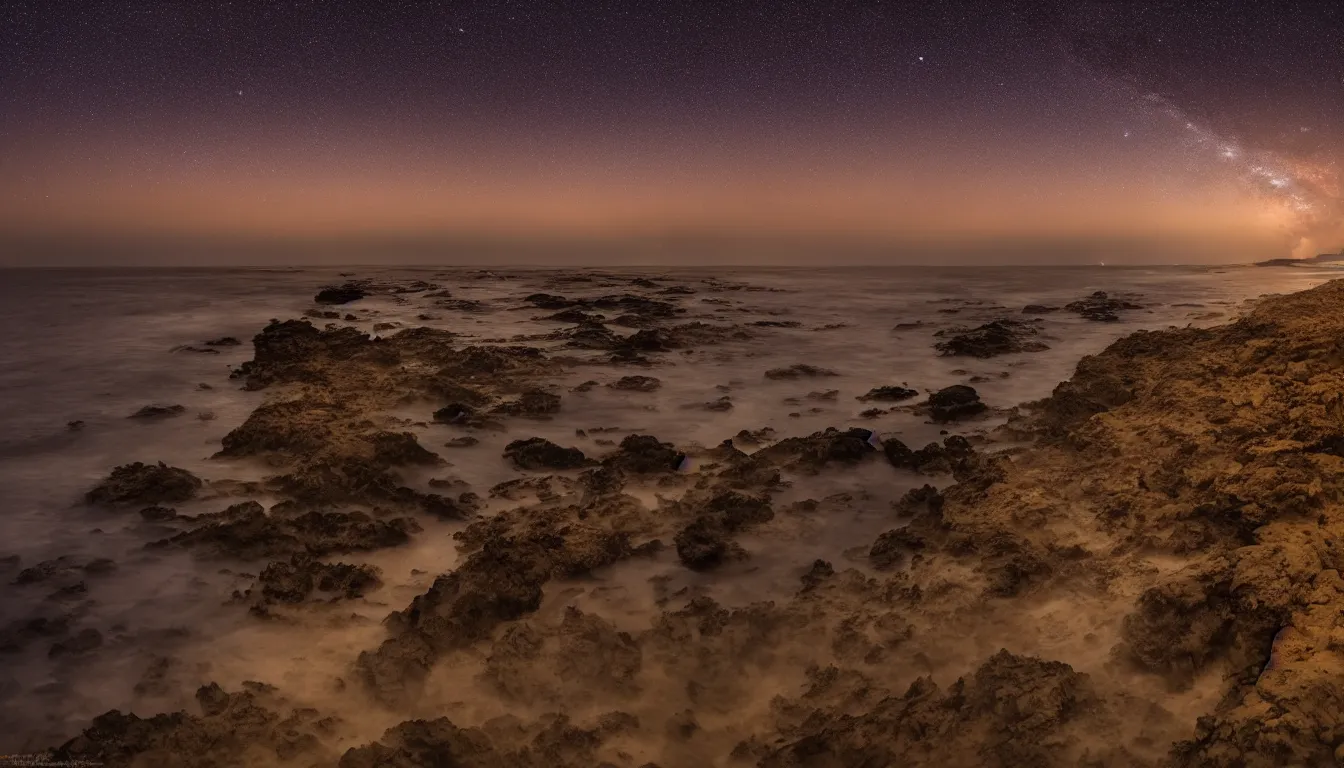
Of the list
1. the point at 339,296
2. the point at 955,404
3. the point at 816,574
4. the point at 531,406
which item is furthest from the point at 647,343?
the point at 339,296

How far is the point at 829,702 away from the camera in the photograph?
9.77 ft

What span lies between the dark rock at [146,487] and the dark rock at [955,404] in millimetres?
5299

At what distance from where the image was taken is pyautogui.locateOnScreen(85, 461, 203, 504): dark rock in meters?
4.90

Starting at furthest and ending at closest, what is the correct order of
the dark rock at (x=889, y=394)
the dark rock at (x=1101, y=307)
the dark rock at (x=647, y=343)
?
the dark rock at (x=1101, y=307) < the dark rock at (x=647, y=343) < the dark rock at (x=889, y=394)

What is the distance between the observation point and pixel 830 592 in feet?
12.4

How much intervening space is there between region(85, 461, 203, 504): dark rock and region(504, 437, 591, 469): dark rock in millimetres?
1936

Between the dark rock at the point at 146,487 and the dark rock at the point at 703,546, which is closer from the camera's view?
the dark rock at the point at 703,546

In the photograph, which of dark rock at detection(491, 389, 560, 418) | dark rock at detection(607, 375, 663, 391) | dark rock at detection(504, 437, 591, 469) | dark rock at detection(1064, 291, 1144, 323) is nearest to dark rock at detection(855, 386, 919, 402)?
dark rock at detection(607, 375, 663, 391)

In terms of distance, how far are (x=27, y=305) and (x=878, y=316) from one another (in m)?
17.9

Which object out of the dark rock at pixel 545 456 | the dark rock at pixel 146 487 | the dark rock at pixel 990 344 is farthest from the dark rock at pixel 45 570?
the dark rock at pixel 990 344

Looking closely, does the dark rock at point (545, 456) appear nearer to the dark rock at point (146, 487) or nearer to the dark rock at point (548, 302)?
the dark rock at point (146, 487)

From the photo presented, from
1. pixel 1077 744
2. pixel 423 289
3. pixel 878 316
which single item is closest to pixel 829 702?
pixel 1077 744

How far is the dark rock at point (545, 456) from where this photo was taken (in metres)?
5.73

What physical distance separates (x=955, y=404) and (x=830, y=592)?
3581 mm
